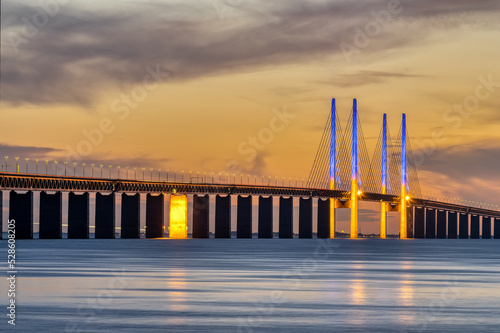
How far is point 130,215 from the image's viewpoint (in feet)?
616

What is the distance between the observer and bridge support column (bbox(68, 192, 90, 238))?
17788 centimetres

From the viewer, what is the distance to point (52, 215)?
177 meters

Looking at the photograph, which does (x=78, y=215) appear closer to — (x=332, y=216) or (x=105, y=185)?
(x=105, y=185)

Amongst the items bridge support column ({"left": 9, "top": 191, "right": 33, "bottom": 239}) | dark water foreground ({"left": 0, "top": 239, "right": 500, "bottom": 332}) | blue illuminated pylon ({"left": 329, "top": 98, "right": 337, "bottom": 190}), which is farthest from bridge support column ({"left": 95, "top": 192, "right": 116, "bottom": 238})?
dark water foreground ({"left": 0, "top": 239, "right": 500, "bottom": 332})

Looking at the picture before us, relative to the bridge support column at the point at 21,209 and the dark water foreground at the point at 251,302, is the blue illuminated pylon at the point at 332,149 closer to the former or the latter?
the bridge support column at the point at 21,209

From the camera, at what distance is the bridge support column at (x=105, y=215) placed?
7146 inches

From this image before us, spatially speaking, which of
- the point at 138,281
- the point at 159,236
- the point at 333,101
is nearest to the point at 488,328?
the point at 138,281

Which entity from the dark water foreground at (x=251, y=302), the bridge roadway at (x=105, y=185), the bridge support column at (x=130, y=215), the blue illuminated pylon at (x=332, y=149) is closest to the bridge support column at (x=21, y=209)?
the bridge roadway at (x=105, y=185)

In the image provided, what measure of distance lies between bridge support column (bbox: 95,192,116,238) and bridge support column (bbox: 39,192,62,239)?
824 cm

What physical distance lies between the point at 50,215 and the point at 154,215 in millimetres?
24041

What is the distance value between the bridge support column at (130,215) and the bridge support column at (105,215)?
416cm

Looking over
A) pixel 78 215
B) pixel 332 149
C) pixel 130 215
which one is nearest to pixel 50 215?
pixel 78 215

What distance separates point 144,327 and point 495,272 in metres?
39.7

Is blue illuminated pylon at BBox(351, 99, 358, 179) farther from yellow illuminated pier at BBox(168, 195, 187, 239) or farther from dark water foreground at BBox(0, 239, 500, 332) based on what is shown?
dark water foreground at BBox(0, 239, 500, 332)
